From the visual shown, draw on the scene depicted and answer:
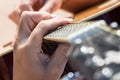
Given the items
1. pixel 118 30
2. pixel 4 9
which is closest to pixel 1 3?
pixel 4 9

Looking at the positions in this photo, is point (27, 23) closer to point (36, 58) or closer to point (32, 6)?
point (36, 58)

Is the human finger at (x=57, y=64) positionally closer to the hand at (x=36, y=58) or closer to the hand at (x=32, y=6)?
the hand at (x=36, y=58)

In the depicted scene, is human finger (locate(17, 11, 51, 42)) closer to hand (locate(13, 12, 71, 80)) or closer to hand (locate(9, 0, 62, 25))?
hand (locate(13, 12, 71, 80))

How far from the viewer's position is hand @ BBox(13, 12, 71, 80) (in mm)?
424

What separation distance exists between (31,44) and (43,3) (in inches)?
26.5

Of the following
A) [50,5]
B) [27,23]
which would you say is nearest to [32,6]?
[50,5]

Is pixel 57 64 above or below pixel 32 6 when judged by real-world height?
above

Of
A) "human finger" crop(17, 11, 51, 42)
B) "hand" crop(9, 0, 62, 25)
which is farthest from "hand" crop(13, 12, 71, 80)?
"hand" crop(9, 0, 62, 25)

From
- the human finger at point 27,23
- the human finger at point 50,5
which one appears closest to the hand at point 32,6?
the human finger at point 50,5

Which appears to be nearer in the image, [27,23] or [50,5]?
[27,23]

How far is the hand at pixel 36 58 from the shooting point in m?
0.42

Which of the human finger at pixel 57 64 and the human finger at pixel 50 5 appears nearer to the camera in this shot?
the human finger at pixel 57 64

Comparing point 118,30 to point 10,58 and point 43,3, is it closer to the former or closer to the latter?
point 10,58

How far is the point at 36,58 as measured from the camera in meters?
0.44
